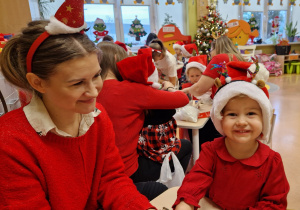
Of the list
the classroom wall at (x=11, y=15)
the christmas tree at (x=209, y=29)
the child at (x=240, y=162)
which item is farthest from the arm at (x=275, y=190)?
the christmas tree at (x=209, y=29)

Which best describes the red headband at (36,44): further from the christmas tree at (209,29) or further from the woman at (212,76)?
the christmas tree at (209,29)

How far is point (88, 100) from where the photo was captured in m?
0.87

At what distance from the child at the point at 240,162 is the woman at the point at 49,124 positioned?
0.30 metres

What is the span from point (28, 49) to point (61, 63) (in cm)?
13

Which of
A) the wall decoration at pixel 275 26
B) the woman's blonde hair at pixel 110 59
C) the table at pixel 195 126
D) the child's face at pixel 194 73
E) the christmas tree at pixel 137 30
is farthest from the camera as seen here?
the wall decoration at pixel 275 26

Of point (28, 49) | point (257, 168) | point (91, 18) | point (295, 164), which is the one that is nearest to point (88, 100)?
point (28, 49)

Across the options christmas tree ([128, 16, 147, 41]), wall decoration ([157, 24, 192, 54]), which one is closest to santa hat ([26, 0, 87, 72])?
wall decoration ([157, 24, 192, 54])

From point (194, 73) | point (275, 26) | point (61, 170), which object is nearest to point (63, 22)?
point (61, 170)

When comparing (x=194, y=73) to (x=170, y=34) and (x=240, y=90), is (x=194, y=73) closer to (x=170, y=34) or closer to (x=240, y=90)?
(x=240, y=90)

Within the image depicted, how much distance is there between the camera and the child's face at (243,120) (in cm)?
99

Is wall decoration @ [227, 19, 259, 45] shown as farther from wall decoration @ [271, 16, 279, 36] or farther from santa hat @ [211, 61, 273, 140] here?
santa hat @ [211, 61, 273, 140]

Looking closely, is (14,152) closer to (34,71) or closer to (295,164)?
(34,71)

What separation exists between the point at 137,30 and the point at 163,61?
390cm

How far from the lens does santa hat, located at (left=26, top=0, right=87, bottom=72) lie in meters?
0.77
